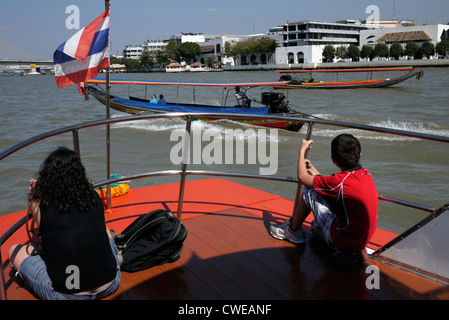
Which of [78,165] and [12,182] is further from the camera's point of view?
[12,182]

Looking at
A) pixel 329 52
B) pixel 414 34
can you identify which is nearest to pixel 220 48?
pixel 329 52

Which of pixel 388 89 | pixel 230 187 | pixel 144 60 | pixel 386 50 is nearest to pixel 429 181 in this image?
pixel 230 187

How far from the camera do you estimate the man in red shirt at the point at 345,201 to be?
8.45ft

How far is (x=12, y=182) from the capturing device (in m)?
10.5

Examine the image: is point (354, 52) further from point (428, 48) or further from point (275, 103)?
point (275, 103)

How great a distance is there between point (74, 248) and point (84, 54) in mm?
2286

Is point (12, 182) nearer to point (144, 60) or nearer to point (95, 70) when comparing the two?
point (95, 70)

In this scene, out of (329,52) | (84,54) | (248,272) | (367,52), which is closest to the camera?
(248,272)

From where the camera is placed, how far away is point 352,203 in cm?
257

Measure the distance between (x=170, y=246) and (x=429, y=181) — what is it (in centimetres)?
986

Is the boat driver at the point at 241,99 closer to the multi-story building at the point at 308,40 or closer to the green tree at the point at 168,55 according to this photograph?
the multi-story building at the point at 308,40

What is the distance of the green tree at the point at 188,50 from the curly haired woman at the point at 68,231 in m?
128

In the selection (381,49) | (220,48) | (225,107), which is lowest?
(225,107)

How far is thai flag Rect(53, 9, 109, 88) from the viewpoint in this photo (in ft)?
12.4
